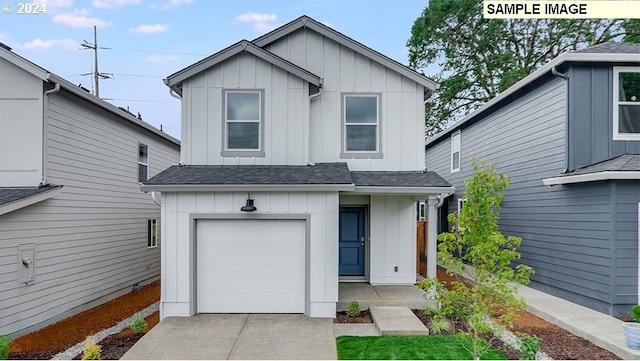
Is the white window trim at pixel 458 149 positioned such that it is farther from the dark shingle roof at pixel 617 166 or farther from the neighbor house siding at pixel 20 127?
the neighbor house siding at pixel 20 127

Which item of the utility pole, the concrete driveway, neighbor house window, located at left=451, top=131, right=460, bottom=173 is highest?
the utility pole

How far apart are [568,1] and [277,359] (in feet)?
34.3

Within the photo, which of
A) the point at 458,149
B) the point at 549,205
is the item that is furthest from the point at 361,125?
the point at 458,149

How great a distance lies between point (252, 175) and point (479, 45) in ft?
54.5

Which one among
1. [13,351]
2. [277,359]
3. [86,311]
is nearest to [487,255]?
[277,359]

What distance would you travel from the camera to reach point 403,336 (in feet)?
20.6

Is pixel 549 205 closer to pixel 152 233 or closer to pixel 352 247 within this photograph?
pixel 352 247

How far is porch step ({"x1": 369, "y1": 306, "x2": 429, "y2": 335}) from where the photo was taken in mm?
6367

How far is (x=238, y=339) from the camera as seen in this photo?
20.2 ft

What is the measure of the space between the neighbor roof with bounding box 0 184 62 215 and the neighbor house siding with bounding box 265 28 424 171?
5485 millimetres

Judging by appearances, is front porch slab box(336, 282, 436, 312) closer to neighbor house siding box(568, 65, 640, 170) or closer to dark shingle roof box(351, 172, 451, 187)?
dark shingle roof box(351, 172, 451, 187)

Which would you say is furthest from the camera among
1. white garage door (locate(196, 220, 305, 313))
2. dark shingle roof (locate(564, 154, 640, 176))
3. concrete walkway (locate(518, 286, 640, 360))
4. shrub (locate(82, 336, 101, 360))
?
white garage door (locate(196, 220, 305, 313))

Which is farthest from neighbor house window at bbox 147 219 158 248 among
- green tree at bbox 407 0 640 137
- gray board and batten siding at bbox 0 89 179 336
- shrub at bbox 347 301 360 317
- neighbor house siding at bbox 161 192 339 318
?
green tree at bbox 407 0 640 137

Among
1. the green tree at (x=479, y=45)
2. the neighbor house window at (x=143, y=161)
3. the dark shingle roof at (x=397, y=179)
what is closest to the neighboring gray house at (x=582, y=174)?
the dark shingle roof at (x=397, y=179)
